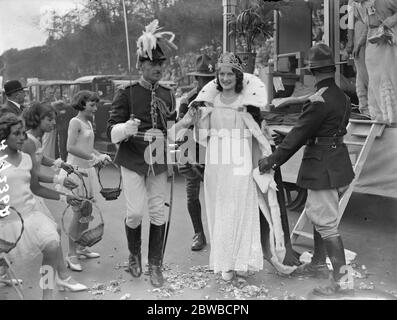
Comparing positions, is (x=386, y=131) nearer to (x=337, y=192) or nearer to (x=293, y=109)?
(x=337, y=192)

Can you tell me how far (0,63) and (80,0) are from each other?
4.90 feet

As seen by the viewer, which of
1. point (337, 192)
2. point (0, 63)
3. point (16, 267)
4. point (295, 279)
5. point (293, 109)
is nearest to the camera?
point (337, 192)

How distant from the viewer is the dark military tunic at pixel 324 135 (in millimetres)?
3758

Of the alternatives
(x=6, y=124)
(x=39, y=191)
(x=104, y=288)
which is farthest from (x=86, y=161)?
(x=6, y=124)

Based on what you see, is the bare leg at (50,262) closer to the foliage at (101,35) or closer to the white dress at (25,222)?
the white dress at (25,222)

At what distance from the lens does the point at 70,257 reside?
4598 millimetres

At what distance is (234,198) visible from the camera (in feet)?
13.1

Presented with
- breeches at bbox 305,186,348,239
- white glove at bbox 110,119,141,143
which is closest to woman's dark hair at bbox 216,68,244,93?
white glove at bbox 110,119,141,143

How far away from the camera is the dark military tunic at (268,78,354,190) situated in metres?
3.76

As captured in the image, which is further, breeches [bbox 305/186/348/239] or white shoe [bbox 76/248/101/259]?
white shoe [bbox 76/248/101/259]

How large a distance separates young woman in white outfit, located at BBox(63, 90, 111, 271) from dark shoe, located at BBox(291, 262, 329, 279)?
1811 mm

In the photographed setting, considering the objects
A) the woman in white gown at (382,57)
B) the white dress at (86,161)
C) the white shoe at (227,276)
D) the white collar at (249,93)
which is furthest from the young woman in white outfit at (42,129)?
the woman in white gown at (382,57)

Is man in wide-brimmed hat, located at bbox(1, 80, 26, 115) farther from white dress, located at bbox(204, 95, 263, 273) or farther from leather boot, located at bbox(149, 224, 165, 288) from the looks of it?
white dress, located at bbox(204, 95, 263, 273)
